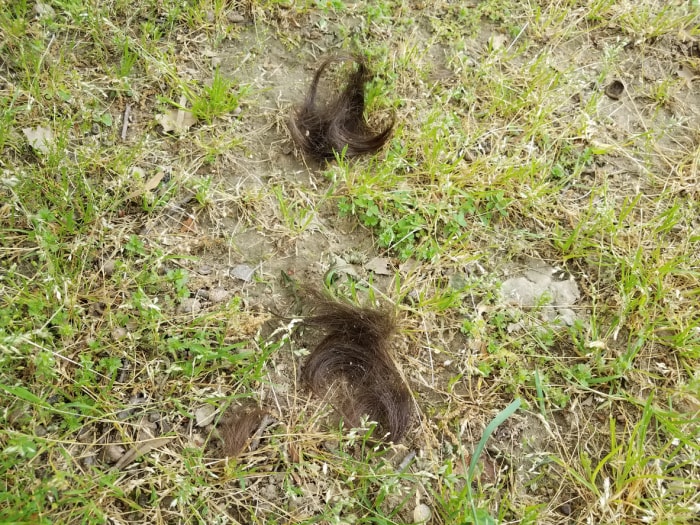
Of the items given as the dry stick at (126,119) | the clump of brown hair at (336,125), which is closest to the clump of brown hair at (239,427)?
the clump of brown hair at (336,125)

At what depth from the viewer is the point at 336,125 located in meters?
2.72

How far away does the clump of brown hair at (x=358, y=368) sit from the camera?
7.04 ft

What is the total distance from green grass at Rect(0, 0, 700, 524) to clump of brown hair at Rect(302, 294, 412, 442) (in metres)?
0.08

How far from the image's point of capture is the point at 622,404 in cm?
228

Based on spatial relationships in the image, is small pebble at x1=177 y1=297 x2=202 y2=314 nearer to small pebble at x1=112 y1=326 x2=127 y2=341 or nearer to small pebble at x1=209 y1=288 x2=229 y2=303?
small pebble at x1=209 y1=288 x2=229 y2=303

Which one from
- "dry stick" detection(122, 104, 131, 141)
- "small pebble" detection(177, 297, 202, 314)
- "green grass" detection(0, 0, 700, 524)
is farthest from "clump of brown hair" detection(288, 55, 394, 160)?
"small pebble" detection(177, 297, 202, 314)

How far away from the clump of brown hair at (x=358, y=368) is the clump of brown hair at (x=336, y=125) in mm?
851

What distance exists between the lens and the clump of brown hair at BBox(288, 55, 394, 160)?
8.83ft

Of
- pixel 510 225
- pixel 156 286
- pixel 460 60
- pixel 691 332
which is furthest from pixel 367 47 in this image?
pixel 691 332

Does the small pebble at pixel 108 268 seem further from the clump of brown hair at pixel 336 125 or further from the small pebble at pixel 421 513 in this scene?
the small pebble at pixel 421 513

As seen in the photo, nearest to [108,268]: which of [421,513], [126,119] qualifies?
[126,119]

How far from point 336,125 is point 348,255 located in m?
0.73

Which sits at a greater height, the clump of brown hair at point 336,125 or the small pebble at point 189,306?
the clump of brown hair at point 336,125

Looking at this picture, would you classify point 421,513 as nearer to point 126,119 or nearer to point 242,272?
point 242,272
